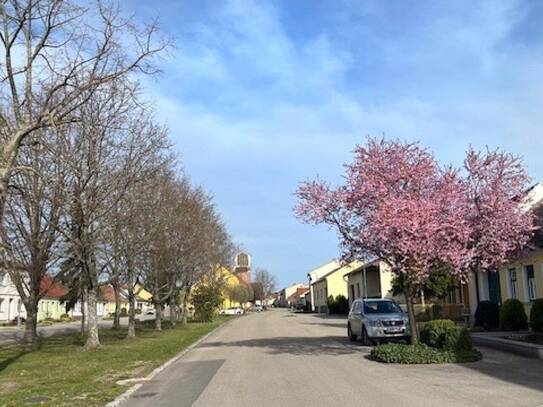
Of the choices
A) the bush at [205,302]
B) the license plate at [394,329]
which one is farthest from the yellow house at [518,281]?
the bush at [205,302]

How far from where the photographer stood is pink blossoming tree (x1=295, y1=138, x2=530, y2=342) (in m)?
16.8

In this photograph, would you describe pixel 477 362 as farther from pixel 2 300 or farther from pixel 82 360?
pixel 2 300

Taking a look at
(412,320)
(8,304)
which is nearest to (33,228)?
(412,320)

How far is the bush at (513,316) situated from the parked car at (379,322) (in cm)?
518

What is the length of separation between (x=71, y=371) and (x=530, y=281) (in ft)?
63.5

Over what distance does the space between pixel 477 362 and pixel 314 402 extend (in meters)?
7.02

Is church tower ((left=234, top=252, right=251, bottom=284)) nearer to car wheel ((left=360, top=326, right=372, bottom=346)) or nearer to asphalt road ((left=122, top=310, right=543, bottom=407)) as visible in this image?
car wheel ((left=360, top=326, right=372, bottom=346))

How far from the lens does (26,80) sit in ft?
43.5

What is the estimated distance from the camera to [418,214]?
16.7 metres

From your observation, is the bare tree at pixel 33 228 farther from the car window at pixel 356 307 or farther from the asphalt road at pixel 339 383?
the car window at pixel 356 307

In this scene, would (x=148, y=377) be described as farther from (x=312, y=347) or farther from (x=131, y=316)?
(x=131, y=316)

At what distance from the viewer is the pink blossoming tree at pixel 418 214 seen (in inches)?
661

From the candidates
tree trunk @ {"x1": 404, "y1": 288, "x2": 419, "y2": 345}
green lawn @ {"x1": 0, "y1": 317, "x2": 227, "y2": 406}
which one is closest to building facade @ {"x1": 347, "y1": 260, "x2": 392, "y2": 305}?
green lawn @ {"x1": 0, "y1": 317, "x2": 227, "y2": 406}

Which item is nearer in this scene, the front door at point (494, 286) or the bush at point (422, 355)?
the bush at point (422, 355)
